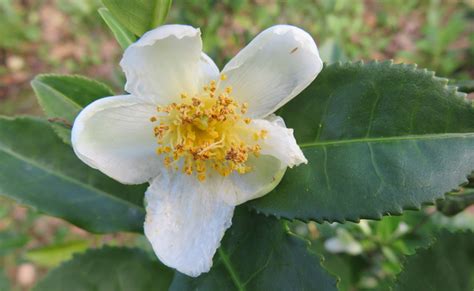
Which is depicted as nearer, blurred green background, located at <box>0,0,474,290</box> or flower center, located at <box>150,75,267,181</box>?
flower center, located at <box>150,75,267,181</box>

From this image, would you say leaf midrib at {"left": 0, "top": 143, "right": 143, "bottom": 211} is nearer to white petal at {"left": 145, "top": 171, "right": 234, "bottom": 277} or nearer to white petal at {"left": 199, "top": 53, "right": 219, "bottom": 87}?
white petal at {"left": 145, "top": 171, "right": 234, "bottom": 277}

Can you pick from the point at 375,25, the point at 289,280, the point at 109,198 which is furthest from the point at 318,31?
the point at 289,280

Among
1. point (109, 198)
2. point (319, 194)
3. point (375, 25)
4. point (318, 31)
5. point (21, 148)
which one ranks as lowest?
point (375, 25)

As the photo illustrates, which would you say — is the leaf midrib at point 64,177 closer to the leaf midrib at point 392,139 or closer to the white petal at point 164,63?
the white petal at point 164,63

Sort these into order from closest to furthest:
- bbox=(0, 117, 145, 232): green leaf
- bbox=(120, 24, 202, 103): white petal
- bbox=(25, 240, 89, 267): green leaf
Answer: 1. bbox=(120, 24, 202, 103): white petal
2. bbox=(0, 117, 145, 232): green leaf
3. bbox=(25, 240, 89, 267): green leaf

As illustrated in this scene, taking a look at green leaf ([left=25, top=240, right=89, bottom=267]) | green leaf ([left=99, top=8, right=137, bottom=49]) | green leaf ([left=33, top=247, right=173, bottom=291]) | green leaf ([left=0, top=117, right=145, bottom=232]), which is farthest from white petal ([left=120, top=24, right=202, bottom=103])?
green leaf ([left=25, top=240, right=89, bottom=267])

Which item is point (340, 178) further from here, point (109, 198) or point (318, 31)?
point (318, 31)

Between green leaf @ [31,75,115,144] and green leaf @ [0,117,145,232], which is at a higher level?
green leaf @ [31,75,115,144]

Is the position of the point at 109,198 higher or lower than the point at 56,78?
lower
